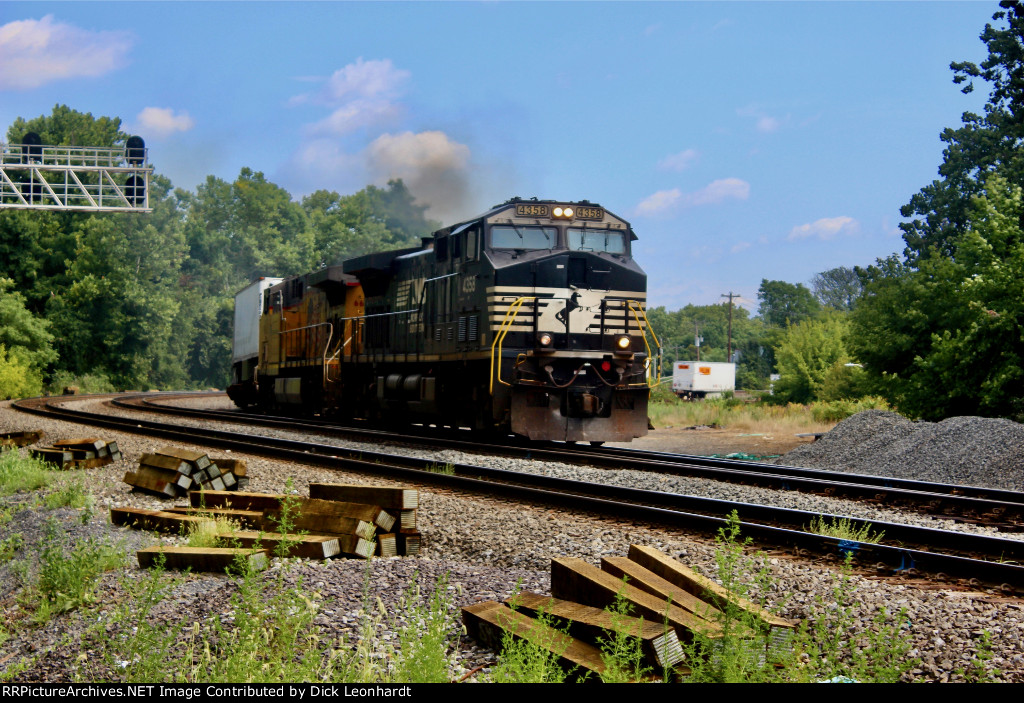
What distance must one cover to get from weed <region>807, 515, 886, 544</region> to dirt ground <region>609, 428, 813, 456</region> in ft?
32.0

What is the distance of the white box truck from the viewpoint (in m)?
65.0

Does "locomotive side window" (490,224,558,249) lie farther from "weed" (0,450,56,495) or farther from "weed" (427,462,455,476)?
"weed" (0,450,56,495)

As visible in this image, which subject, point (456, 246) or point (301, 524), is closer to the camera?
point (301, 524)

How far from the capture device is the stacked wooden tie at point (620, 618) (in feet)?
12.9

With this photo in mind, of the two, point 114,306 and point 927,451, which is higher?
point 114,306

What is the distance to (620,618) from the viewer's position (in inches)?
160

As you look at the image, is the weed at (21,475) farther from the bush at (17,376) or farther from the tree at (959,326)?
the bush at (17,376)

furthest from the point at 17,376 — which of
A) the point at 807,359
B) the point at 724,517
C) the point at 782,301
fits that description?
the point at 782,301

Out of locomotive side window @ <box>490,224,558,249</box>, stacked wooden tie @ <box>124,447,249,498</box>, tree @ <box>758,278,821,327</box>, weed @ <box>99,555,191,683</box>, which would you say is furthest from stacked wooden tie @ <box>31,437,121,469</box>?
tree @ <box>758,278,821,327</box>

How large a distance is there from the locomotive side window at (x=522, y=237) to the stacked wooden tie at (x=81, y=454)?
6523mm

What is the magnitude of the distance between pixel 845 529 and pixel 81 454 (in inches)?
395

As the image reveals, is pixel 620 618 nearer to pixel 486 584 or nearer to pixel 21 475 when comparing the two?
pixel 486 584

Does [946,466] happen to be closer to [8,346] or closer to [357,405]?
[357,405]

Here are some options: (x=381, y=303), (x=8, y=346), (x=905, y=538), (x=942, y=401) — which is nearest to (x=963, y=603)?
(x=905, y=538)
